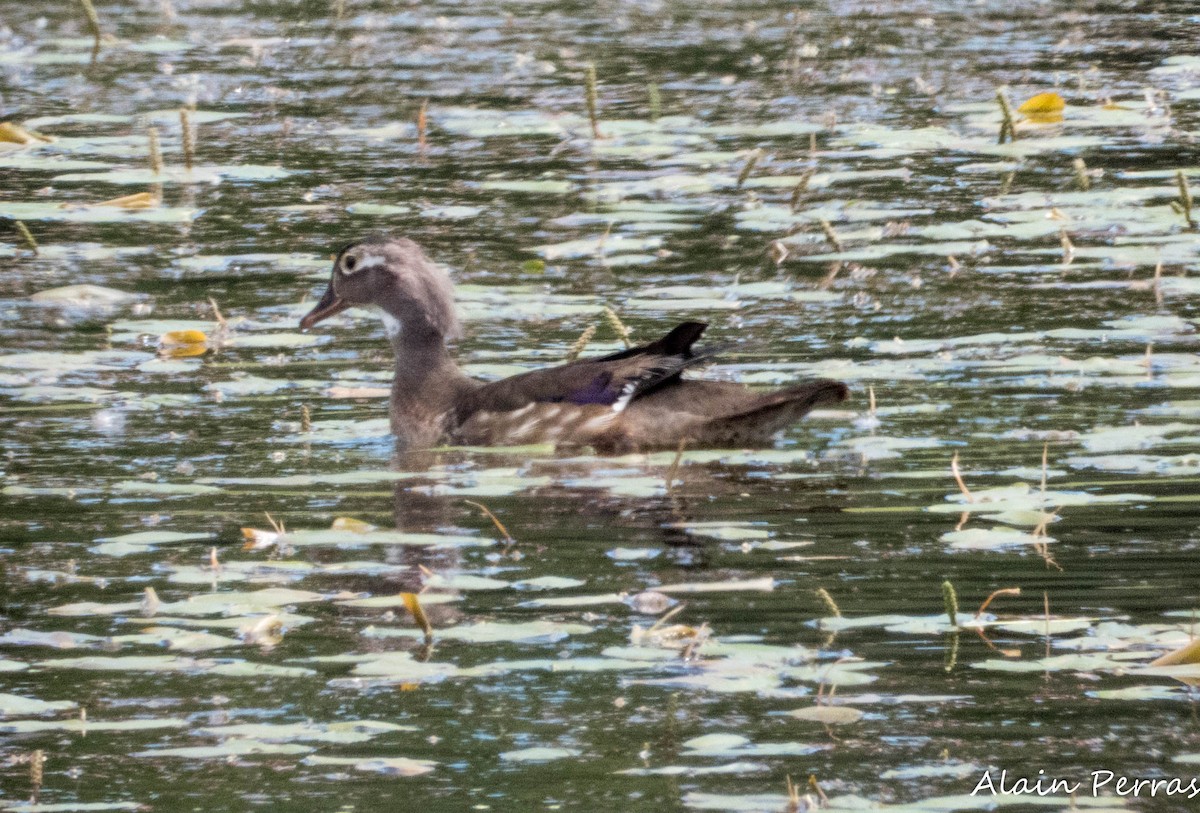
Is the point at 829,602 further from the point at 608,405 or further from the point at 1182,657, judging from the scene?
the point at 608,405

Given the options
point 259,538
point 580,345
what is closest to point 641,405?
point 580,345

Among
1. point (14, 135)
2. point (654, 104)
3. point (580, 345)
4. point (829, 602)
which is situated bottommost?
point (654, 104)

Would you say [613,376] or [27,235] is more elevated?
[613,376]

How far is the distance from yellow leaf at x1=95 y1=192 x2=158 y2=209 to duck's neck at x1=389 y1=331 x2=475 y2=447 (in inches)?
146

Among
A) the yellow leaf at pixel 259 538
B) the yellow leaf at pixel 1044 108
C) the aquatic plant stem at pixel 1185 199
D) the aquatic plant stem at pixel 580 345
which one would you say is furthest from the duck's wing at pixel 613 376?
the yellow leaf at pixel 1044 108

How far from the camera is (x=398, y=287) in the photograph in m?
11.3

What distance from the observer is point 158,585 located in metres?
7.82

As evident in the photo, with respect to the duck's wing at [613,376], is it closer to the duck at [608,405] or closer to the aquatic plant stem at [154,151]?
the duck at [608,405]

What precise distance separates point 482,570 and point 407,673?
1219 mm

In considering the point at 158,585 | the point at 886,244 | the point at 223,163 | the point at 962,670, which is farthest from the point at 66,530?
the point at 223,163

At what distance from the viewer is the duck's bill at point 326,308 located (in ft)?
37.6

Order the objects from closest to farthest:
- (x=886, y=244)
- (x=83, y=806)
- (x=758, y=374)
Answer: (x=83, y=806)
(x=758, y=374)
(x=886, y=244)

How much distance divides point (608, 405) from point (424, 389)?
111 cm

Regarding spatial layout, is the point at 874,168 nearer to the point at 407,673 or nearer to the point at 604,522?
the point at 604,522
